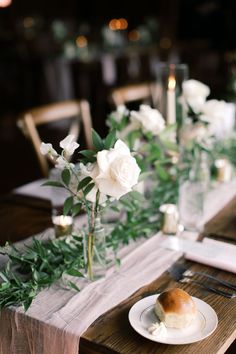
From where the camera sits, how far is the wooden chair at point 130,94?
267 centimetres

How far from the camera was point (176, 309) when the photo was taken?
1006mm

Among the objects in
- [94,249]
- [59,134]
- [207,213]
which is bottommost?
[59,134]

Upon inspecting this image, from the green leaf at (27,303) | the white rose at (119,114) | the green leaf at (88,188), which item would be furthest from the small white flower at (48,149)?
the white rose at (119,114)

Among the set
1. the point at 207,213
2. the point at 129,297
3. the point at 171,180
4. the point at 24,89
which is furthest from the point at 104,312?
the point at 24,89

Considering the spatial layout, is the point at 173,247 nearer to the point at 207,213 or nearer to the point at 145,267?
the point at 145,267

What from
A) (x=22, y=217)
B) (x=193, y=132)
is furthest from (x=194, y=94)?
(x=22, y=217)

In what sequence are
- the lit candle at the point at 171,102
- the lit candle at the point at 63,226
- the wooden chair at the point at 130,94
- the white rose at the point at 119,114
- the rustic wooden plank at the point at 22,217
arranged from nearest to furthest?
the lit candle at the point at 63,226 → the rustic wooden plank at the point at 22,217 → the white rose at the point at 119,114 → the lit candle at the point at 171,102 → the wooden chair at the point at 130,94

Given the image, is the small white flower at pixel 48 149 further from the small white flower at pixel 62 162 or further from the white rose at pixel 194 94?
the white rose at pixel 194 94

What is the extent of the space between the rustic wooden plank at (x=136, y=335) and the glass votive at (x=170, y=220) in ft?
1.08

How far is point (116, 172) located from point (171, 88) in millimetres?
950

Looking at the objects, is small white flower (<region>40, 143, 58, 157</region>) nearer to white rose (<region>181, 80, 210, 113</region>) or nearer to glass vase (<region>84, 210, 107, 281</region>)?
glass vase (<region>84, 210, 107, 281</region>)

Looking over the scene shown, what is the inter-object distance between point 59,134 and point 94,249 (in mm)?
3423

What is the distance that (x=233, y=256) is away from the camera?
51.9 inches

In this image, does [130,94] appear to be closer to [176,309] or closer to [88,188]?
[88,188]
